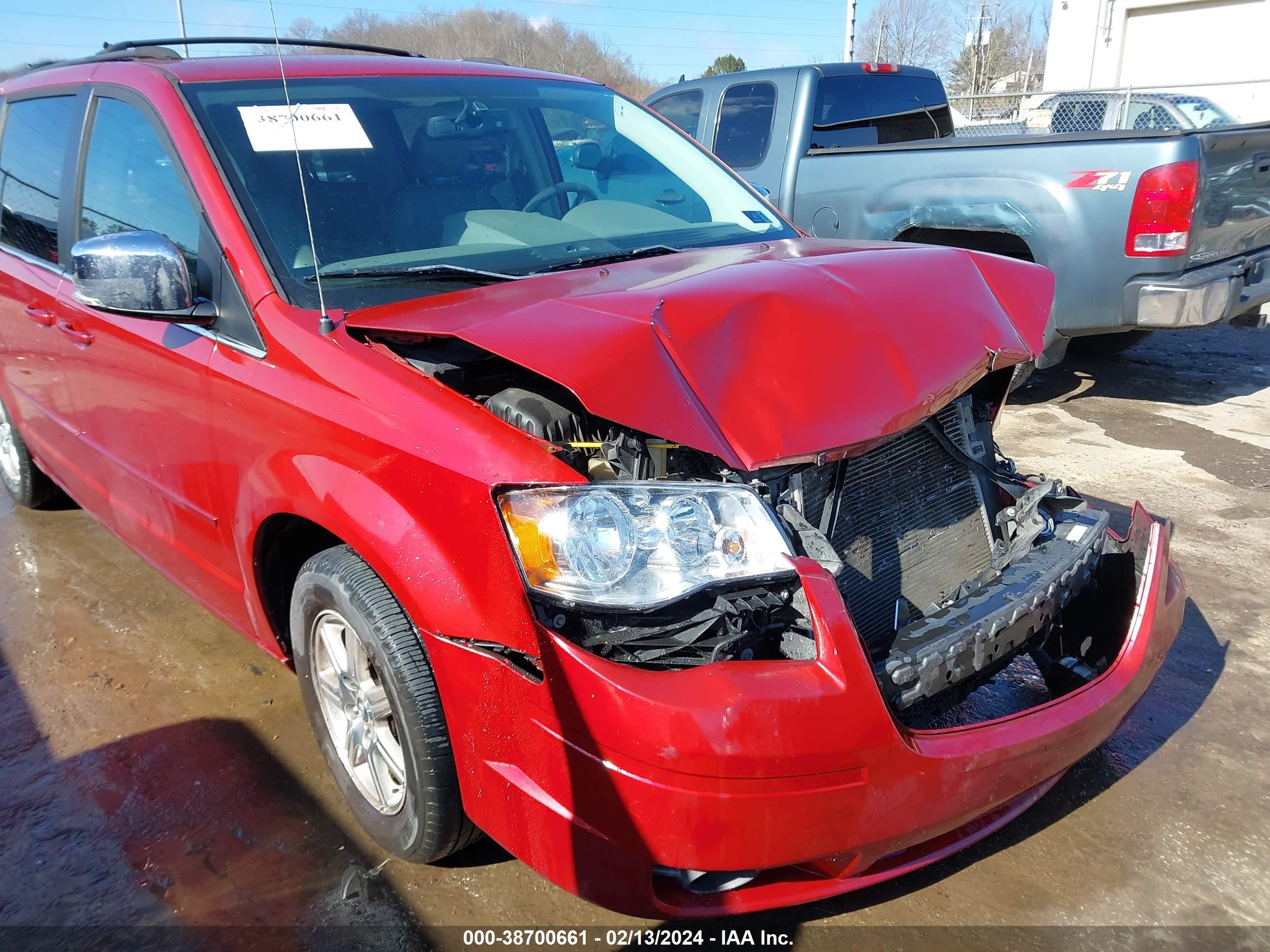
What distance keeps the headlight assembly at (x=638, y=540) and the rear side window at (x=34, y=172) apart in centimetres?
258

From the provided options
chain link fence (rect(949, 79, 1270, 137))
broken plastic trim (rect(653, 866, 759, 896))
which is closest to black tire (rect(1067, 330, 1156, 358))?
chain link fence (rect(949, 79, 1270, 137))

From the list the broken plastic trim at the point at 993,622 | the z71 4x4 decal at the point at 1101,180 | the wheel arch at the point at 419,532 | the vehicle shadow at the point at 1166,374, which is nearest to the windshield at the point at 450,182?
the wheel arch at the point at 419,532

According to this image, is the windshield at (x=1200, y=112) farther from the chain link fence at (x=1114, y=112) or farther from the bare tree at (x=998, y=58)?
the bare tree at (x=998, y=58)

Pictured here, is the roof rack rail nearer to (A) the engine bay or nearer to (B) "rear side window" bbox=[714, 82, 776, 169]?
(A) the engine bay

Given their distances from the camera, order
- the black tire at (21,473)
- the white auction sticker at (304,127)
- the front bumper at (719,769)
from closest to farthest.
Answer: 1. the front bumper at (719,769)
2. the white auction sticker at (304,127)
3. the black tire at (21,473)

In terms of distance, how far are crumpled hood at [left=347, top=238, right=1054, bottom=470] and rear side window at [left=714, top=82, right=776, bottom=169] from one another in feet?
14.4

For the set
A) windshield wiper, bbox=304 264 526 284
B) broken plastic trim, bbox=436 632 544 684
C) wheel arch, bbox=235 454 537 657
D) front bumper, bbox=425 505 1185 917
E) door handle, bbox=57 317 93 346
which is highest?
windshield wiper, bbox=304 264 526 284

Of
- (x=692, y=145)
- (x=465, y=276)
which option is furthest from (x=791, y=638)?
(x=692, y=145)

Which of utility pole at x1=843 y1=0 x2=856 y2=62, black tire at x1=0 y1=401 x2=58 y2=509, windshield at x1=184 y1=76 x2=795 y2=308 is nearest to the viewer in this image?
windshield at x1=184 y1=76 x2=795 y2=308

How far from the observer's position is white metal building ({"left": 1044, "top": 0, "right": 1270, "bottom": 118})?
774 inches

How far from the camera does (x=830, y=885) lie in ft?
6.10

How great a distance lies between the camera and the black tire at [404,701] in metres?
2.01

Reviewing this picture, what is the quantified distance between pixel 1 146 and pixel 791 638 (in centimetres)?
406

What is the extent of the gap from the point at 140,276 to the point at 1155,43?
24687 millimetres
